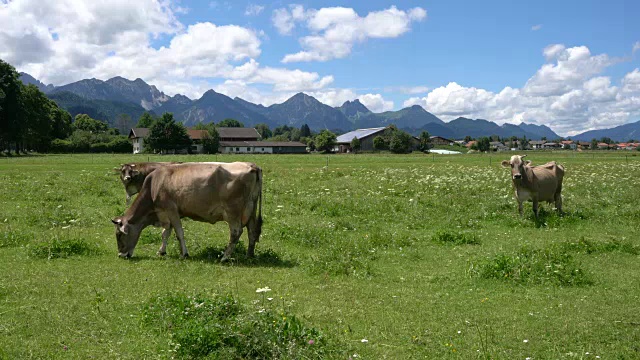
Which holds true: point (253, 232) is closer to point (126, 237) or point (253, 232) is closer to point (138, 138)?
point (126, 237)

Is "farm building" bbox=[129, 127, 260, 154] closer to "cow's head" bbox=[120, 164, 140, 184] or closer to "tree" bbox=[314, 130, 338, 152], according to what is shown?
"tree" bbox=[314, 130, 338, 152]

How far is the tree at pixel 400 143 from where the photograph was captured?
14238 cm

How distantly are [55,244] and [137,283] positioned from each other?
397 centimetres

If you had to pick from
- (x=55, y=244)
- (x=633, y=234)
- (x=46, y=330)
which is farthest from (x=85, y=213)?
(x=633, y=234)

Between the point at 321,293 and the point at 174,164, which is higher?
the point at 174,164

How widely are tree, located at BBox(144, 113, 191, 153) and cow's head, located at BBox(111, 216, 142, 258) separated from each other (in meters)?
111

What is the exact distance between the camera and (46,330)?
309 inches

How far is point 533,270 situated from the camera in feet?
36.2

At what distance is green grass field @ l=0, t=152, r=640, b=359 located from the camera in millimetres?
7156

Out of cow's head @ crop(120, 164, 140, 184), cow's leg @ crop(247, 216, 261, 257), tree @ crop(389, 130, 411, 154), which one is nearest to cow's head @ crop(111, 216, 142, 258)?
cow's head @ crop(120, 164, 140, 184)

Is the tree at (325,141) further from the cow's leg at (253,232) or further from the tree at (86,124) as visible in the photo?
the cow's leg at (253,232)

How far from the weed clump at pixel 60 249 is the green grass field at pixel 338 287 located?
37 mm

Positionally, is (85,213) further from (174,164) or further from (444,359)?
(444,359)

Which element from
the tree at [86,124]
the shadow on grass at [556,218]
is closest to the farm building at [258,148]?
the tree at [86,124]
